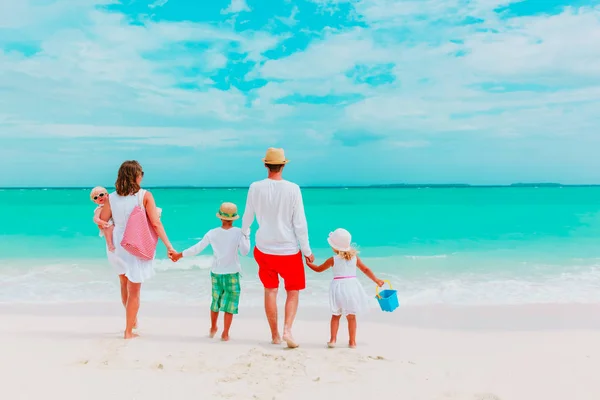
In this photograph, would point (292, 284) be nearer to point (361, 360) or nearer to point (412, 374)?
point (361, 360)

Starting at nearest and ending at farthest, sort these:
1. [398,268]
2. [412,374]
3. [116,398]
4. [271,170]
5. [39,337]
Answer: [116,398] < [412,374] < [271,170] < [39,337] < [398,268]

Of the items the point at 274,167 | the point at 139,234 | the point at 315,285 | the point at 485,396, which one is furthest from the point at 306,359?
the point at 315,285

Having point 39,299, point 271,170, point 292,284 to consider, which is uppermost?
point 271,170

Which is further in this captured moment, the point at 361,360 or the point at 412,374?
the point at 361,360

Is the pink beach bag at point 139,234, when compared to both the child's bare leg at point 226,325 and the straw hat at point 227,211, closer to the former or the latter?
the straw hat at point 227,211

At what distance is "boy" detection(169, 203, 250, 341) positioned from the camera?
4547 mm

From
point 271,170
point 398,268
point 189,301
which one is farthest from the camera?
point 398,268

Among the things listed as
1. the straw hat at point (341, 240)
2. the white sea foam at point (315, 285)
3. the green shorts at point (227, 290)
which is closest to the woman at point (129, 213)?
the green shorts at point (227, 290)

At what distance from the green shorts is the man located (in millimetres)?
307

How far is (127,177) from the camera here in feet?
14.3

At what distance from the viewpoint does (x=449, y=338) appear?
16.8ft

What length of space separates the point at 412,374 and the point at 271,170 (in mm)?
2042

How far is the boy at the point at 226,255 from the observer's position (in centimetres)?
455

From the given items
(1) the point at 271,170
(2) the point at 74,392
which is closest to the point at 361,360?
(1) the point at 271,170
